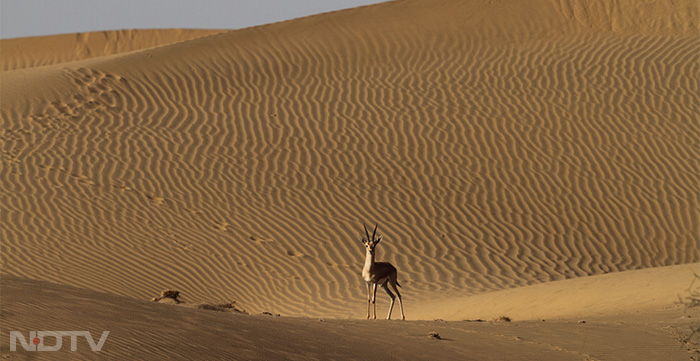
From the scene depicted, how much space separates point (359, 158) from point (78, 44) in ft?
148

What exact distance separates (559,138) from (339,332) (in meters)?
12.7

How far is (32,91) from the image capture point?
2125 cm

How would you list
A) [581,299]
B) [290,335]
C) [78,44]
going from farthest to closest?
[78,44] → [581,299] → [290,335]

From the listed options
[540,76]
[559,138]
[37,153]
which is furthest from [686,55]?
[37,153]

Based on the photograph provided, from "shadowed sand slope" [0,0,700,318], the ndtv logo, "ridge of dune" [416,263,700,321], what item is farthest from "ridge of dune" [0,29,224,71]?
the ndtv logo

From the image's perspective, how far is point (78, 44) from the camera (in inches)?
2317

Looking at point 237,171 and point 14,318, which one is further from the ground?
point 237,171

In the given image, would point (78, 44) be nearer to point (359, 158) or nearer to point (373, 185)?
point (359, 158)

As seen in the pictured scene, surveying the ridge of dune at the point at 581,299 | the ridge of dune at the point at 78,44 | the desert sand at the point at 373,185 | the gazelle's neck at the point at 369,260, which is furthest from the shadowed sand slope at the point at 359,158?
the ridge of dune at the point at 78,44

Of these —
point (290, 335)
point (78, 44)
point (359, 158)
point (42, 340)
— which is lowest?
point (42, 340)

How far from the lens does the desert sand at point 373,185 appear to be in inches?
325

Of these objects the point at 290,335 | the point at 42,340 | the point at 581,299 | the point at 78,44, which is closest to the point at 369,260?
the point at 290,335

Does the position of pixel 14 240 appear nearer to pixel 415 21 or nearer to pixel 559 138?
pixel 559 138

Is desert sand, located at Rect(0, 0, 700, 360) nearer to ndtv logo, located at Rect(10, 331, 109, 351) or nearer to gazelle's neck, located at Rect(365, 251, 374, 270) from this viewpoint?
ndtv logo, located at Rect(10, 331, 109, 351)
